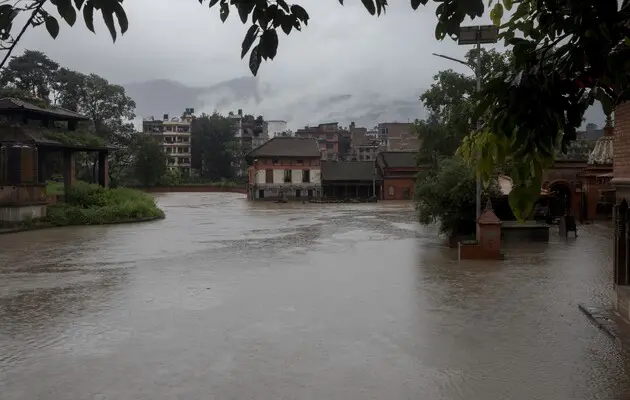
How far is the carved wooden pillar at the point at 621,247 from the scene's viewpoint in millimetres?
9641

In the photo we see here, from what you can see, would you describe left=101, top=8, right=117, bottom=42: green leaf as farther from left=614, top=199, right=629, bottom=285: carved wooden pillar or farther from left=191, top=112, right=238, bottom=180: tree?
left=191, top=112, right=238, bottom=180: tree

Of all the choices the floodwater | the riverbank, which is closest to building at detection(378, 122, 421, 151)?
the riverbank

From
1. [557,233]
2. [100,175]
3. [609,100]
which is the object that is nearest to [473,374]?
[609,100]

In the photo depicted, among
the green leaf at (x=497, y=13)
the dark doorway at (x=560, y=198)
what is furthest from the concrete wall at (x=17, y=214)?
the green leaf at (x=497, y=13)

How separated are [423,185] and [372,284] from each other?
8804 mm

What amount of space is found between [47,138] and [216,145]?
64.5 m

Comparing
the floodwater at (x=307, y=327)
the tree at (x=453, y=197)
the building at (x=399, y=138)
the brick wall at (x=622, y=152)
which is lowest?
the floodwater at (x=307, y=327)

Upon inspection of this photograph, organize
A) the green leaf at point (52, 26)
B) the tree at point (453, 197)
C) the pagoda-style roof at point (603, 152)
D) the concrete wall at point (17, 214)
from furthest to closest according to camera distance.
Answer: the concrete wall at point (17, 214) < the pagoda-style roof at point (603, 152) < the tree at point (453, 197) < the green leaf at point (52, 26)

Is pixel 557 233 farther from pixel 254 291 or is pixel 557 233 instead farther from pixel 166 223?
pixel 166 223

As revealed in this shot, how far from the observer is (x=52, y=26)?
2.73m

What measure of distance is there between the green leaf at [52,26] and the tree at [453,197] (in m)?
17.2

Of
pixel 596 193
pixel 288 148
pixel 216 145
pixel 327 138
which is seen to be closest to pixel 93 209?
pixel 596 193

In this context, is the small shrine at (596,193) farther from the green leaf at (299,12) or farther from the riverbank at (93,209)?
the green leaf at (299,12)

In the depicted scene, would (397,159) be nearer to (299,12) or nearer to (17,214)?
(17,214)
